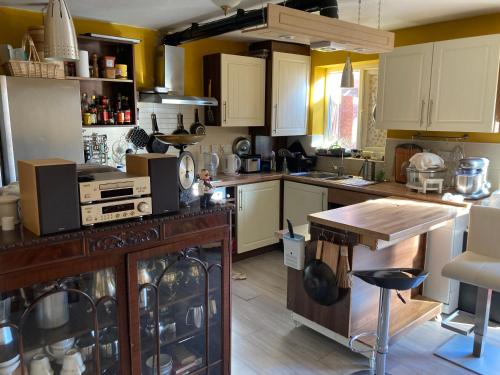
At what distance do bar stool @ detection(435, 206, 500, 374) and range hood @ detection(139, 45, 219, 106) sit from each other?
8.25 ft

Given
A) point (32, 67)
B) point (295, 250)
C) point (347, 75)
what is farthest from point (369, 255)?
point (32, 67)

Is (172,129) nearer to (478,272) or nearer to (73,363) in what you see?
(73,363)

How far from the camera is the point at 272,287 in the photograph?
3.70 metres

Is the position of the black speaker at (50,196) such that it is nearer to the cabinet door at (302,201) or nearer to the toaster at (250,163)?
the cabinet door at (302,201)

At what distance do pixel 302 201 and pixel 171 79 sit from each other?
180cm

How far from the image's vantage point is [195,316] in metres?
2.05

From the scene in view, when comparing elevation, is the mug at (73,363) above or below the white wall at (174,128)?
below

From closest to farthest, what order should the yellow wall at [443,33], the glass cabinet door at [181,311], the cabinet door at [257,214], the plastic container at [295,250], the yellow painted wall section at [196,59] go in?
1. the glass cabinet door at [181,311]
2. the plastic container at [295,250]
3. the yellow wall at [443,33]
4. the cabinet door at [257,214]
5. the yellow painted wall section at [196,59]

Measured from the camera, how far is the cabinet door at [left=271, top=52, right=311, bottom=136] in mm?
4488

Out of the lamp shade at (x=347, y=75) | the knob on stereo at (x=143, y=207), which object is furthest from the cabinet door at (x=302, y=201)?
the knob on stereo at (x=143, y=207)

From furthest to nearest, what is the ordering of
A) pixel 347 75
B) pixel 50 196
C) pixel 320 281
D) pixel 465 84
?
1. pixel 347 75
2. pixel 465 84
3. pixel 320 281
4. pixel 50 196

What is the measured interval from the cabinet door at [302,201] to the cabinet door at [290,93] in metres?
0.71

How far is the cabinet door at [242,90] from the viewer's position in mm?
4242

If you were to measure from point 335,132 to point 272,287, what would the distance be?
6.95 ft
